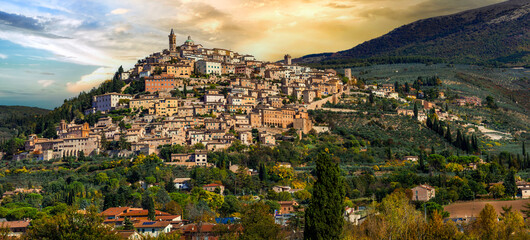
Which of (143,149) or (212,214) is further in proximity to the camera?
(143,149)

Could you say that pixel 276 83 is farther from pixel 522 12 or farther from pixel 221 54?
pixel 522 12

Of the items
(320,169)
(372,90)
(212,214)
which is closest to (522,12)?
(372,90)

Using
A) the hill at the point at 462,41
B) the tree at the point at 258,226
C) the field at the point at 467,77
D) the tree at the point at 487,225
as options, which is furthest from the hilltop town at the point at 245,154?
the hill at the point at 462,41

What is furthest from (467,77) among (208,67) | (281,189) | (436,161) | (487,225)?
(487,225)

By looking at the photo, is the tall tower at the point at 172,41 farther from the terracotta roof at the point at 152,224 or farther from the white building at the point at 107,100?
the terracotta roof at the point at 152,224

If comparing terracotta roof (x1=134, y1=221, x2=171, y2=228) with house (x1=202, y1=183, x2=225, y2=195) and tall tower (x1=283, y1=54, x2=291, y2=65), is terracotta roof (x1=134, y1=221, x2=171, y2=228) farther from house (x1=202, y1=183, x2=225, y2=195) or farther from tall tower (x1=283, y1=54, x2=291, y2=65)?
tall tower (x1=283, y1=54, x2=291, y2=65)

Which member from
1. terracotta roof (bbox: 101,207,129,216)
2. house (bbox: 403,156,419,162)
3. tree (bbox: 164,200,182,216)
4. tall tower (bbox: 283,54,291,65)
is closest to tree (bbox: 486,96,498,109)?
tall tower (bbox: 283,54,291,65)
